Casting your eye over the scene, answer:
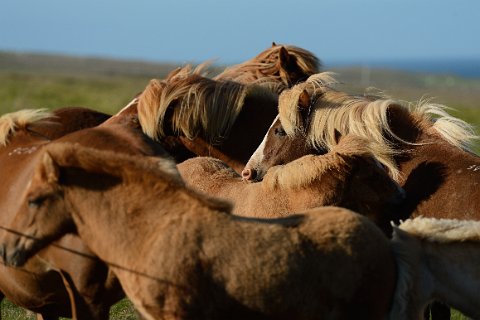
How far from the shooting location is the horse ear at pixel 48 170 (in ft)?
12.5

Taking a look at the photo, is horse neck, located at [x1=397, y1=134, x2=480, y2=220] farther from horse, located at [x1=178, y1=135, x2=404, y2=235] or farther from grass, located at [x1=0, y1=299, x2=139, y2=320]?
grass, located at [x1=0, y1=299, x2=139, y2=320]

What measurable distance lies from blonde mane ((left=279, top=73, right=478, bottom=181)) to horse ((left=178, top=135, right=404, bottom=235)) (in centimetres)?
35

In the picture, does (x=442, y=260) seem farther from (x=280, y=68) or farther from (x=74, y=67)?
(x=74, y=67)

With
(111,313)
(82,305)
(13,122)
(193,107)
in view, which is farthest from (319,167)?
(111,313)

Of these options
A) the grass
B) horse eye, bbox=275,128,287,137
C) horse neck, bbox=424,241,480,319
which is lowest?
the grass

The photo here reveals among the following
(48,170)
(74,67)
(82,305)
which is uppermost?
(48,170)

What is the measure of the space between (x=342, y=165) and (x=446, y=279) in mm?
1121

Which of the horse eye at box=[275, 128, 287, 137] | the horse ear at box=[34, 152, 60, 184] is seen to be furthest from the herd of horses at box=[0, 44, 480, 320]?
the horse eye at box=[275, 128, 287, 137]

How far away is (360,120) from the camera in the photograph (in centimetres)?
570

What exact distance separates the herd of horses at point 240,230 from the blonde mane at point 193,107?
929 millimetres

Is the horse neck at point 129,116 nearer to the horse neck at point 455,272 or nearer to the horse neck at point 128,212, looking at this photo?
the horse neck at point 128,212

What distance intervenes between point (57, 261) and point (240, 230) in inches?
41.5

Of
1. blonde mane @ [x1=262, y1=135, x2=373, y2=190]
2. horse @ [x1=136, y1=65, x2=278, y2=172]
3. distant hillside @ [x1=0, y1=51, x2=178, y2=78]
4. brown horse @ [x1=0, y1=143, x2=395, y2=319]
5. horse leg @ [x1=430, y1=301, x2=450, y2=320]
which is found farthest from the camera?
distant hillside @ [x1=0, y1=51, x2=178, y2=78]

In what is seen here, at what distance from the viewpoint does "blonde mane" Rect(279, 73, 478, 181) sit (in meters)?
5.55
